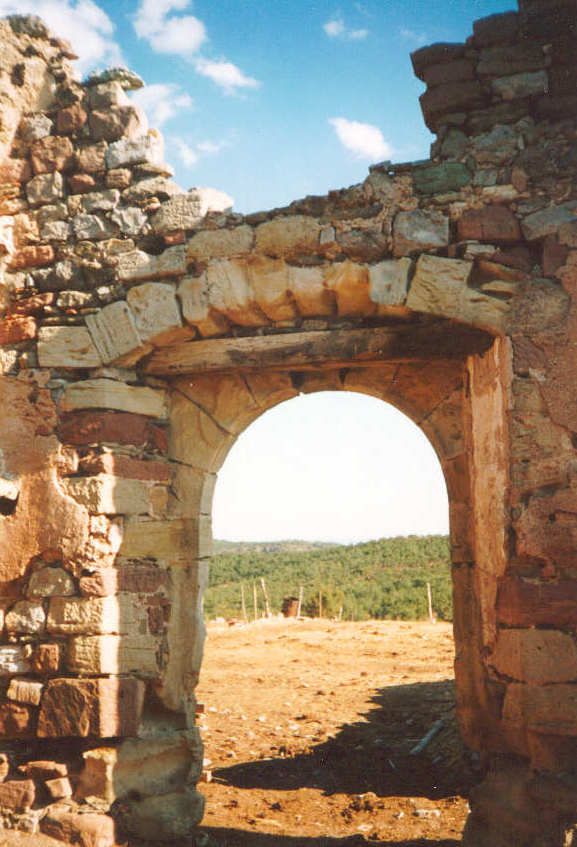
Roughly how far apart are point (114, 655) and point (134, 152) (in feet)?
9.45

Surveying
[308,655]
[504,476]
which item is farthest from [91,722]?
[308,655]

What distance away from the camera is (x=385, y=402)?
4.69m

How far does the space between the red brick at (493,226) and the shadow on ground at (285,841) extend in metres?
3.27

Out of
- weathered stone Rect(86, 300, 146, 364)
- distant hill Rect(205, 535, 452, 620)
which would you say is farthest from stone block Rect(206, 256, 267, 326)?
distant hill Rect(205, 535, 452, 620)

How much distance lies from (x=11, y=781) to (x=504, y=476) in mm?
3055

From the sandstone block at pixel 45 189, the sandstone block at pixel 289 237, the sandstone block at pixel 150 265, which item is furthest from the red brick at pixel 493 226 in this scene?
the sandstone block at pixel 45 189

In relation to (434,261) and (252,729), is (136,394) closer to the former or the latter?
(434,261)

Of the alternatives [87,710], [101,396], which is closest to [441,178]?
[101,396]

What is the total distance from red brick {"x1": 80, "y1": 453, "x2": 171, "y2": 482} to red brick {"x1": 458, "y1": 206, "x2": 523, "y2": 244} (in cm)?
218

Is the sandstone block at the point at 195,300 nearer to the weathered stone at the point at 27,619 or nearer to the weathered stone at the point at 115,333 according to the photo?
the weathered stone at the point at 115,333

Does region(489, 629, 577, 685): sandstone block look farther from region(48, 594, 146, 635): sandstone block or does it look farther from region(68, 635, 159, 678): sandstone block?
region(48, 594, 146, 635): sandstone block

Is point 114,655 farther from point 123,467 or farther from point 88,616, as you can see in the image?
point 123,467

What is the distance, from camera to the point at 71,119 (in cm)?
442

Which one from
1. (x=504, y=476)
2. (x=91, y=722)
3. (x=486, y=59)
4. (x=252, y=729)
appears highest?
(x=486, y=59)
